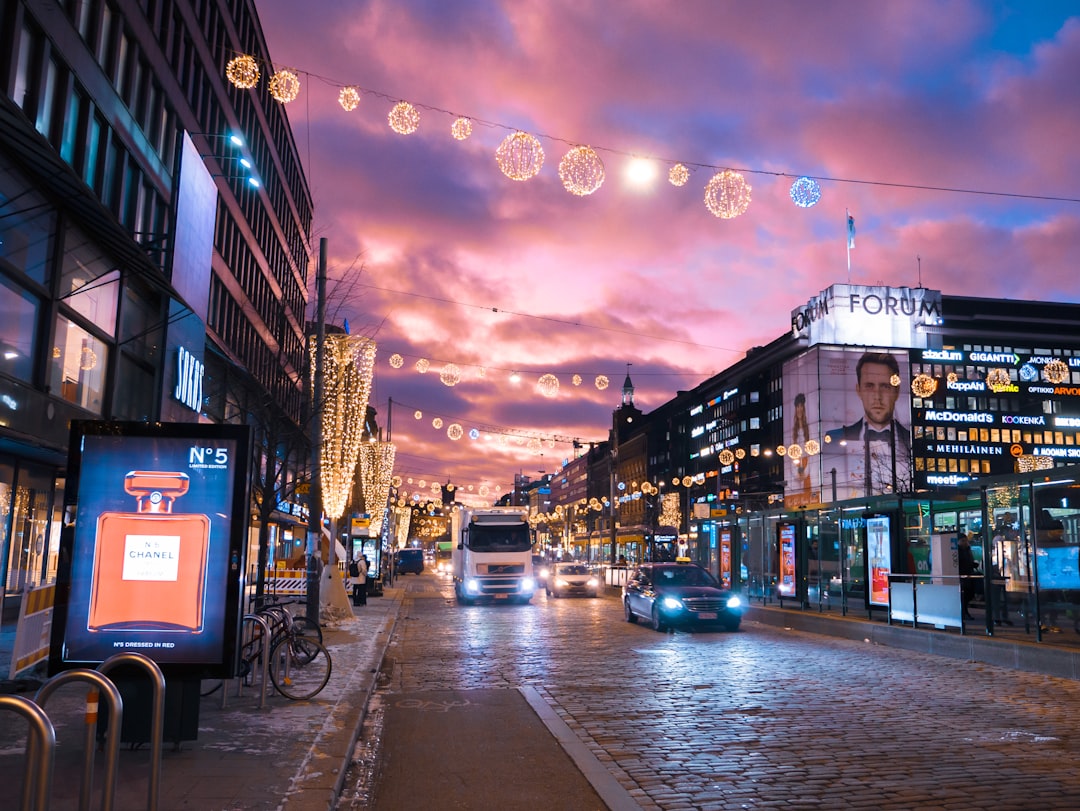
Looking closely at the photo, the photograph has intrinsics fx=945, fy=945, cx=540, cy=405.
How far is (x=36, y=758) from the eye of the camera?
161 inches

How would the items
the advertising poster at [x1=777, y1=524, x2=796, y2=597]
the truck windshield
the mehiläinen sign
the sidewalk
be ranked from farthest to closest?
the mehiläinen sign, the truck windshield, the advertising poster at [x1=777, y1=524, x2=796, y2=597], the sidewalk

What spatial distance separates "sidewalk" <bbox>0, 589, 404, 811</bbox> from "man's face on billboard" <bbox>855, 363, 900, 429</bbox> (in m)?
78.1

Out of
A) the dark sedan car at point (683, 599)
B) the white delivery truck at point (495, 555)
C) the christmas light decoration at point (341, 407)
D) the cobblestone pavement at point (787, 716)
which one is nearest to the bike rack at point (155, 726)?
the cobblestone pavement at point (787, 716)

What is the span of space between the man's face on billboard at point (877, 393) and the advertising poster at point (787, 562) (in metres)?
60.5

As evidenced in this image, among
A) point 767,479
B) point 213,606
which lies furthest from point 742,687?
point 767,479

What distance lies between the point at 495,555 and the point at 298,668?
73.9 ft

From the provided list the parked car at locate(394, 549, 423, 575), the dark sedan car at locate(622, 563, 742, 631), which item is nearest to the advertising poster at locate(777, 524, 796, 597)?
the dark sedan car at locate(622, 563, 742, 631)

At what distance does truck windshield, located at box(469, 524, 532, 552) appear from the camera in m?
35.0

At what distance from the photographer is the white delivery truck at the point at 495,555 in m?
34.5

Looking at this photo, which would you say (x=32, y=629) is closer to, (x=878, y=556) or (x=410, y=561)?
(x=878, y=556)

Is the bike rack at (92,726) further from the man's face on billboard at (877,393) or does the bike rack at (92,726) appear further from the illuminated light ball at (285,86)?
the man's face on billboard at (877,393)

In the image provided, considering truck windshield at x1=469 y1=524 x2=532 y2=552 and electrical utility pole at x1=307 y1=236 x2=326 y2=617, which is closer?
electrical utility pole at x1=307 y1=236 x2=326 y2=617

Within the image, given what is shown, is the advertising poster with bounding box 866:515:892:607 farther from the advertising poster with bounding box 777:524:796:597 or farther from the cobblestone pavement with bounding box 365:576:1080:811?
the advertising poster with bounding box 777:524:796:597

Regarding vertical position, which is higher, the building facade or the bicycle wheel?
the building facade
